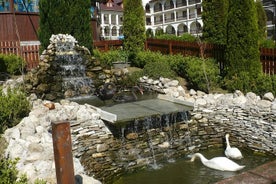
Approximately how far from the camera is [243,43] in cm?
A: 1005

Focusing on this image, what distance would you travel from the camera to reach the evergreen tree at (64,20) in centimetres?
1250

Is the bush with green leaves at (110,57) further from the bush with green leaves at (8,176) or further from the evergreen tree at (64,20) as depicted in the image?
the bush with green leaves at (8,176)

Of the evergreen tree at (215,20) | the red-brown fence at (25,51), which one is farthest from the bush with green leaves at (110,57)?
the evergreen tree at (215,20)

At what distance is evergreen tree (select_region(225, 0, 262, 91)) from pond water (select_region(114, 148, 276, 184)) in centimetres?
311

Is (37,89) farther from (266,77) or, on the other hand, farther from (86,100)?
(266,77)

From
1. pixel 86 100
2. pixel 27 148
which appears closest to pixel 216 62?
pixel 86 100

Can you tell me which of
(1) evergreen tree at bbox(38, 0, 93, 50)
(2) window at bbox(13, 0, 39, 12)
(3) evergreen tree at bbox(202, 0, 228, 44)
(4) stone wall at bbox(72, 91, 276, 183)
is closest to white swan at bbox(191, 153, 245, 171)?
(4) stone wall at bbox(72, 91, 276, 183)

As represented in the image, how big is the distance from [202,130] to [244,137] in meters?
1.15

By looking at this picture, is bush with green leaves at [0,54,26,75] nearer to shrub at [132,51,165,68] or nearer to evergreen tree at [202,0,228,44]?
shrub at [132,51,165,68]

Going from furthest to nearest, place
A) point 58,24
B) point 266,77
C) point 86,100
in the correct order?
point 58,24 → point 86,100 → point 266,77

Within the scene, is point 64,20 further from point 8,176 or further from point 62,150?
point 62,150

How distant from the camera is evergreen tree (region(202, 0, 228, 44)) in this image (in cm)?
1486

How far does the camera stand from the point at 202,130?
876cm

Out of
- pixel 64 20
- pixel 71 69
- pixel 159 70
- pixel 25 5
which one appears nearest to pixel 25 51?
pixel 64 20
